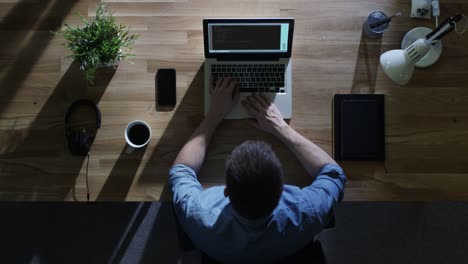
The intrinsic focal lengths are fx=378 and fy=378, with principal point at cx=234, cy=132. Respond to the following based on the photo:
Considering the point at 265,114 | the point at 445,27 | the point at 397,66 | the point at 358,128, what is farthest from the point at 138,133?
the point at 445,27

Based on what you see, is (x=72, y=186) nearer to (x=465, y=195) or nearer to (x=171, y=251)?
(x=171, y=251)

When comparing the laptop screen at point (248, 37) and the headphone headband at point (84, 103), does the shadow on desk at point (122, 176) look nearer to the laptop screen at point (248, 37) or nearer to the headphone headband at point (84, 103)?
the headphone headband at point (84, 103)

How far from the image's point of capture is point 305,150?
1248mm

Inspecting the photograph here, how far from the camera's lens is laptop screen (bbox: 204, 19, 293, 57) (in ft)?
4.00

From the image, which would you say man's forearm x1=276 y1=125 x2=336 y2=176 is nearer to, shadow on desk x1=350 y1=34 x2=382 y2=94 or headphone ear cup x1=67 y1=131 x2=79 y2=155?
shadow on desk x1=350 y1=34 x2=382 y2=94

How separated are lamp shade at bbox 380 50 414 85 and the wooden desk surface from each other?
7 cm

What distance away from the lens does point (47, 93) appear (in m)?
1.31

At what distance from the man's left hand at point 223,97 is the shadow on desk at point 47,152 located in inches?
14.8

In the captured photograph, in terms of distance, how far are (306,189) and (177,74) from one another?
585 mm

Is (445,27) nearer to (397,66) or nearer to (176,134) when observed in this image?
(397,66)

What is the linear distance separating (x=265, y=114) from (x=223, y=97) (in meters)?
0.15

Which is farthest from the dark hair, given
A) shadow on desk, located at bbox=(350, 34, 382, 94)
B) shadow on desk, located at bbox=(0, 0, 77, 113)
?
shadow on desk, located at bbox=(0, 0, 77, 113)

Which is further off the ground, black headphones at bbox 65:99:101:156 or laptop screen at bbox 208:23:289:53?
laptop screen at bbox 208:23:289:53

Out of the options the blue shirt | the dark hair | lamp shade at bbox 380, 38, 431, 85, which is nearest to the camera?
the dark hair
